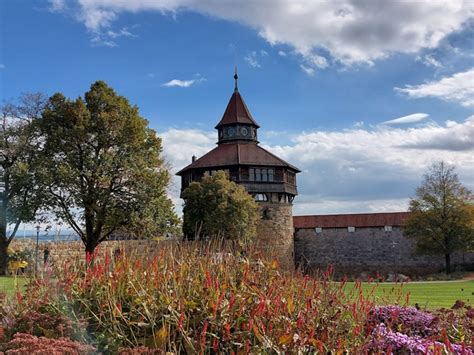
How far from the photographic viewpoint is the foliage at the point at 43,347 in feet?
10.7

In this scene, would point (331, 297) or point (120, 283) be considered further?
point (331, 297)

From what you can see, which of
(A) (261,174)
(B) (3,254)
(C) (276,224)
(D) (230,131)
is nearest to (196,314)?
(B) (3,254)

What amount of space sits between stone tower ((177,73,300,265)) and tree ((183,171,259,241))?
500cm

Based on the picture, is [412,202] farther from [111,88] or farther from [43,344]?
[43,344]

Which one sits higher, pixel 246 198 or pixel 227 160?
pixel 227 160

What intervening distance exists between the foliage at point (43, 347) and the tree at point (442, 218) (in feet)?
98.4

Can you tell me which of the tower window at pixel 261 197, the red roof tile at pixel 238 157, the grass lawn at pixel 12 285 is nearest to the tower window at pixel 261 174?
the red roof tile at pixel 238 157

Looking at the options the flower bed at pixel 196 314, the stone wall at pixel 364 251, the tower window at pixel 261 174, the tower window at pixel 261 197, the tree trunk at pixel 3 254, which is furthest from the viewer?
the stone wall at pixel 364 251

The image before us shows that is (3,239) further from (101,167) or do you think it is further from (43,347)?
(43,347)

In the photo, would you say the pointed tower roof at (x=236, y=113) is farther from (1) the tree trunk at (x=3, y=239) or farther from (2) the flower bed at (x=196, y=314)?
(2) the flower bed at (x=196, y=314)

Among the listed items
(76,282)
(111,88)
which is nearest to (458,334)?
(76,282)

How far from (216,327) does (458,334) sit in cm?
348

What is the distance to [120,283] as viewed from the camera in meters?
4.88

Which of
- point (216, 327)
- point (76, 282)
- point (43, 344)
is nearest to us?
point (43, 344)
